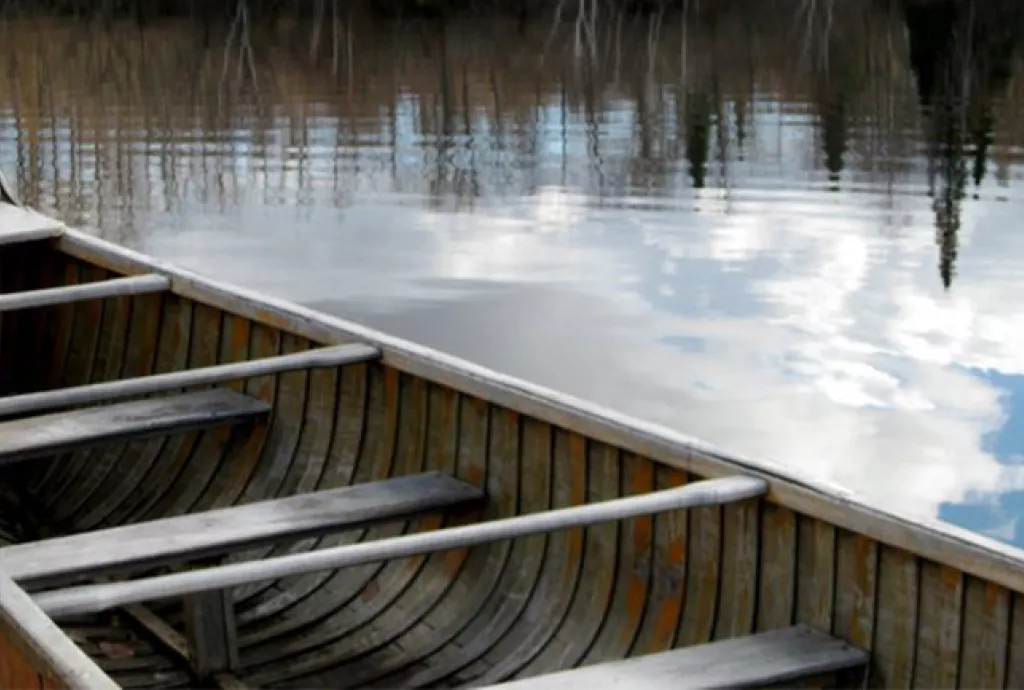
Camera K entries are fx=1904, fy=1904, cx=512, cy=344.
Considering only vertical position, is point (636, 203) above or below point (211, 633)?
above

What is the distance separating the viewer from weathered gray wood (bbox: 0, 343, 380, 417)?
7336 mm

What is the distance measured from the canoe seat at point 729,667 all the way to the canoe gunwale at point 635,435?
363 mm

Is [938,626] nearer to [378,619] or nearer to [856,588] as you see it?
[856,588]

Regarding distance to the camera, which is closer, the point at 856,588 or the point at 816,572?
the point at 856,588

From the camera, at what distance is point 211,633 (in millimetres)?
6742

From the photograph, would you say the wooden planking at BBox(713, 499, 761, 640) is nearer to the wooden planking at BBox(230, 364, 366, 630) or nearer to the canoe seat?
the canoe seat

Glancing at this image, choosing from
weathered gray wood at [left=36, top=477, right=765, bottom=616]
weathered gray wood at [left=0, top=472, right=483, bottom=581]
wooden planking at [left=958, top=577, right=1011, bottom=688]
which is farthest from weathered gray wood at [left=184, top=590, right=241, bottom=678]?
wooden planking at [left=958, top=577, right=1011, bottom=688]

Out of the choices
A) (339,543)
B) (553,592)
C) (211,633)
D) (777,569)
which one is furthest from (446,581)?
(777,569)

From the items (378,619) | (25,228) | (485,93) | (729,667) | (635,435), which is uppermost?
(485,93)

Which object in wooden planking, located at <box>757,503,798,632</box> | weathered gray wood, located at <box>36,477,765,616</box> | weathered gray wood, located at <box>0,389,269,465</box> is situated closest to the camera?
weathered gray wood, located at <box>36,477,765,616</box>

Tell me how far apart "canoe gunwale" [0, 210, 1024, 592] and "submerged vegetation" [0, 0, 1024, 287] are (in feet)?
61.0

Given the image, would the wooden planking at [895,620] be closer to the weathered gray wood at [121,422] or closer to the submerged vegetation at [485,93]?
the weathered gray wood at [121,422]

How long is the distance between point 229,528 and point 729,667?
6.72 feet

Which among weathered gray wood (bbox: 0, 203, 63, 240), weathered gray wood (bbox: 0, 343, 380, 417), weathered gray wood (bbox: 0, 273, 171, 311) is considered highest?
weathered gray wood (bbox: 0, 203, 63, 240)
